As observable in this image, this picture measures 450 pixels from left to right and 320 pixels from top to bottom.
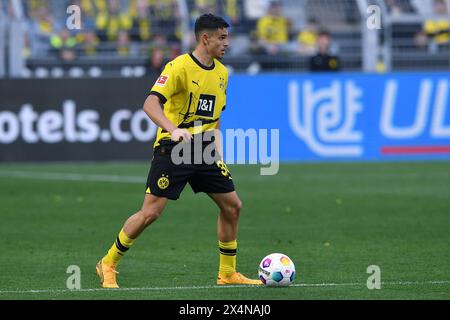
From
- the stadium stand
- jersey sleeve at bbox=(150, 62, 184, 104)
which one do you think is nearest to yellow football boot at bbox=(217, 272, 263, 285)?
jersey sleeve at bbox=(150, 62, 184, 104)

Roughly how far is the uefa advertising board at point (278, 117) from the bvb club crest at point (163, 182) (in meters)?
12.1

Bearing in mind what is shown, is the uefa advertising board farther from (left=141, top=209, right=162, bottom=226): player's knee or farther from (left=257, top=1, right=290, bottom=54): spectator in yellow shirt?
(left=141, top=209, right=162, bottom=226): player's knee

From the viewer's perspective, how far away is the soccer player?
9.20m

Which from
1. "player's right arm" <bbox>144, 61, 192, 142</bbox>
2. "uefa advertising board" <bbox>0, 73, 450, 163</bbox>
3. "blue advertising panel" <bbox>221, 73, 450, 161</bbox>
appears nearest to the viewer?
"player's right arm" <bbox>144, 61, 192, 142</bbox>

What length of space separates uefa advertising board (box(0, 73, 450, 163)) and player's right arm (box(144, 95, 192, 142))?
12232 mm

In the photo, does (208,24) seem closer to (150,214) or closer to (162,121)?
(162,121)

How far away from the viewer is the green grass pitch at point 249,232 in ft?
30.1

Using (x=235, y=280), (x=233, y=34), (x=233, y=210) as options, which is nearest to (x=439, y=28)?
(x=233, y=34)

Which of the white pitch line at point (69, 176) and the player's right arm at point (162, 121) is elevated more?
the player's right arm at point (162, 121)

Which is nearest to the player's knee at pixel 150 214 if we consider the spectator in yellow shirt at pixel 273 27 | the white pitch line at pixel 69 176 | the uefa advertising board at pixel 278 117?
the white pitch line at pixel 69 176

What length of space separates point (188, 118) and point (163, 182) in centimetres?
57

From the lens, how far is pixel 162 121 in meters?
8.90

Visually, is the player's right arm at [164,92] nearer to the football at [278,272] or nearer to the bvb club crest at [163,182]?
the bvb club crest at [163,182]

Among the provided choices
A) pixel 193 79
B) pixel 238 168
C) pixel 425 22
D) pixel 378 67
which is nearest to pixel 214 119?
pixel 193 79
